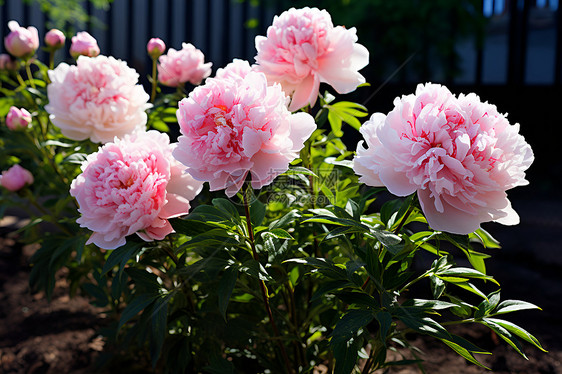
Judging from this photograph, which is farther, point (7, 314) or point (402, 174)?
point (7, 314)

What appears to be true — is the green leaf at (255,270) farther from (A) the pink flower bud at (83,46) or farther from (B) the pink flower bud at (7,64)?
(B) the pink flower bud at (7,64)

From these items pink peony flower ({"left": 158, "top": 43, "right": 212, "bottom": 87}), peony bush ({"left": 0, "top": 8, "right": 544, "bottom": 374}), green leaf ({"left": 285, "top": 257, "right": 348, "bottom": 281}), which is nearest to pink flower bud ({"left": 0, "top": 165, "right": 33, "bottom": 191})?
peony bush ({"left": 0, "top": 8, "right": 544, "bottom": 374})

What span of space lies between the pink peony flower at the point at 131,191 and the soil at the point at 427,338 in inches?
31.5

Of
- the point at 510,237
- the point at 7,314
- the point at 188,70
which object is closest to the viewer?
the point at 188,70

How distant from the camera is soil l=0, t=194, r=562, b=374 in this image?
1765 mm

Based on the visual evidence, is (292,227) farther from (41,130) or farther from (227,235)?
(41,130)

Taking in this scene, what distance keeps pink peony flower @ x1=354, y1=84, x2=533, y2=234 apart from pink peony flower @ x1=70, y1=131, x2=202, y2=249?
0.36 meters

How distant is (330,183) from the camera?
1239 millimetres

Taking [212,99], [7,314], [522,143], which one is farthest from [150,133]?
[7,314]

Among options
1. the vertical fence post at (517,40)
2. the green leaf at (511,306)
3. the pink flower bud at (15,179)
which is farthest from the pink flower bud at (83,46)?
the vertical fence post at (517,40)

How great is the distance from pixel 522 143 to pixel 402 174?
193 mm

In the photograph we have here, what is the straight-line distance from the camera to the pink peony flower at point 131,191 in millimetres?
927

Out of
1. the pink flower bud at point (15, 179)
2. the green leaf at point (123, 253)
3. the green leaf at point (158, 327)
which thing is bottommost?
the green leaf at point (158, 327)

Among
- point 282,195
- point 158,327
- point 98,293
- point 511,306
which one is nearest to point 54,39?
point 98,293
